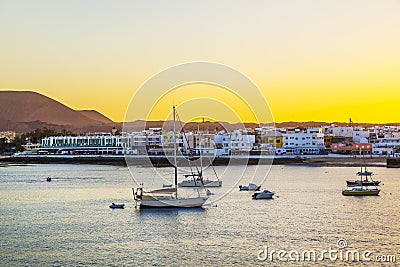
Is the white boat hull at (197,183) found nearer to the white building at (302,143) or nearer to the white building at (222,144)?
the white building at (222,144)

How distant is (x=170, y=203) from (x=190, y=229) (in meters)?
4.98

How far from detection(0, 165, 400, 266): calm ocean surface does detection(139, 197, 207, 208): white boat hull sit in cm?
36

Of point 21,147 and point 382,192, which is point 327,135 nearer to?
point 21,147

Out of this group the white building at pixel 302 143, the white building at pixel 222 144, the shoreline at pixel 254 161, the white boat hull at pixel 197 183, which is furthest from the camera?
the white building at pixel 222 144

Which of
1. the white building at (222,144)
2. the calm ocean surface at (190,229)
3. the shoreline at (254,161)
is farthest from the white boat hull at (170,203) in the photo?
the white building at (222,144)

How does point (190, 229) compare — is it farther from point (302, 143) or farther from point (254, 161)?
point (302, 143)

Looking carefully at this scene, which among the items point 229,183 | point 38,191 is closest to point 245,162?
point 229,183

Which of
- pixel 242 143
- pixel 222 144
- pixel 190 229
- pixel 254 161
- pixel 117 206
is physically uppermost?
pixel 242 143

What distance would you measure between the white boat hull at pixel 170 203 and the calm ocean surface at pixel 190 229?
0.36m

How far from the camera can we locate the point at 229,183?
4406 centimetres

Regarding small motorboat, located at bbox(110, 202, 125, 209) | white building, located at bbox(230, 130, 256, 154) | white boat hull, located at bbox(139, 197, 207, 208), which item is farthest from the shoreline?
white boat hull, located at bbox(139, 197, 207, 208)

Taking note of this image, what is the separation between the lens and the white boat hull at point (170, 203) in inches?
1111

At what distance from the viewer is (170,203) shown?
1109 inches

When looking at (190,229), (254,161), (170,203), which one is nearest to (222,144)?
(254,161)
